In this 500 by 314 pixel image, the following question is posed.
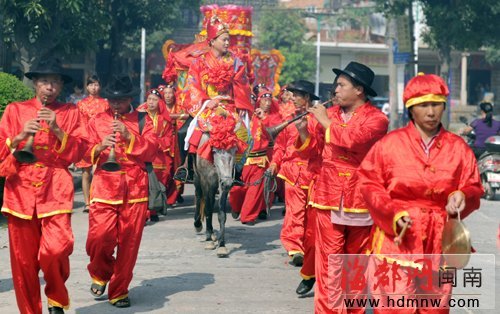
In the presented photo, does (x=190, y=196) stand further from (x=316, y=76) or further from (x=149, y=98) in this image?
(x=316, y=76)

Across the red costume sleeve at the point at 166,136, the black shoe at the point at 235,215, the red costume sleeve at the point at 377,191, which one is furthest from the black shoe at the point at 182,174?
the red costume sleeve at the point at 377,191

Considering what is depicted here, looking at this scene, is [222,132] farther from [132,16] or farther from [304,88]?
[132,16]

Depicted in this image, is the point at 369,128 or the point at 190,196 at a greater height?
the point at 369,128

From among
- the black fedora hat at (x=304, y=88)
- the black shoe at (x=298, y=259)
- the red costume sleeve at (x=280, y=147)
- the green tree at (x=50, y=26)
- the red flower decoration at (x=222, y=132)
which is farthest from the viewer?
A: the green tree at (x=50, y=26)

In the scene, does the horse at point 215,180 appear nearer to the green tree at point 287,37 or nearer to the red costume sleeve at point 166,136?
the red costume sleeve at point 166,136

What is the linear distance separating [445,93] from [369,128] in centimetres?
159

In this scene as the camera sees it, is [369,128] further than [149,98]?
No

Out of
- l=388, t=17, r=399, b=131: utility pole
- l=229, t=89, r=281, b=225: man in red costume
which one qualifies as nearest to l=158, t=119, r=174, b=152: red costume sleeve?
l=229, t=89, r=281, b=225: man in red costume

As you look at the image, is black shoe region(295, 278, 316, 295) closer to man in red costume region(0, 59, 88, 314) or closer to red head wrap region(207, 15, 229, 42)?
man in red costume region(0, 59, 88, 314)

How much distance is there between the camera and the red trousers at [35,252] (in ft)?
26.5

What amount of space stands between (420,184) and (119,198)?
143 inches

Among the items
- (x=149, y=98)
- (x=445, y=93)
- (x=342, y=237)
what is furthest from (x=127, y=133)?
(x=149, y=98)

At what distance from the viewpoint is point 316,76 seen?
7169 centimetres

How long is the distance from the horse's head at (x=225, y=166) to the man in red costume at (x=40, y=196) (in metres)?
4.64
